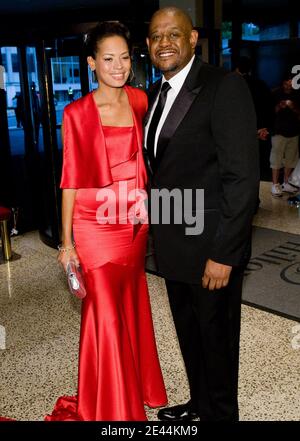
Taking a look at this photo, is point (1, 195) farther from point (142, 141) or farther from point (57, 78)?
point (142, 141)

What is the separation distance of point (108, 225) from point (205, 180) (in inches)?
20.2

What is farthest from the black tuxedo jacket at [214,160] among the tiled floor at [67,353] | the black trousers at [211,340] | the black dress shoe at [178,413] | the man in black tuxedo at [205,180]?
the tiled floor at [67,353]

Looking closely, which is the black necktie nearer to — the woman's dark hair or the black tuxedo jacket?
the black tuxedo jacket

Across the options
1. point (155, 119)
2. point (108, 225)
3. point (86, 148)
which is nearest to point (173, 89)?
point (155, 119)

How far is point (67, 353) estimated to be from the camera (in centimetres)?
285

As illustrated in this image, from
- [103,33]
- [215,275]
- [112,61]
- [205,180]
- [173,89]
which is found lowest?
[215,275]

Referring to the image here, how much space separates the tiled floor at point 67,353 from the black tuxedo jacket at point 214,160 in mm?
937

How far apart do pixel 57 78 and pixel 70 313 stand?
221 cm

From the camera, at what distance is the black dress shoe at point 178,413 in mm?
2189

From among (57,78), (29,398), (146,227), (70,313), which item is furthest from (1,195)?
(146,227)

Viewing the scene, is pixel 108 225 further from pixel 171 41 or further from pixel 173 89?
pixel 171 41

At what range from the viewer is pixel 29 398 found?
2.42m

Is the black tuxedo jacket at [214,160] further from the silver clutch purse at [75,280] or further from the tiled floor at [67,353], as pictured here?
the tiled floor at [67,353]

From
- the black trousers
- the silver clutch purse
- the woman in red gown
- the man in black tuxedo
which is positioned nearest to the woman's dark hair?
the woman in red gown
